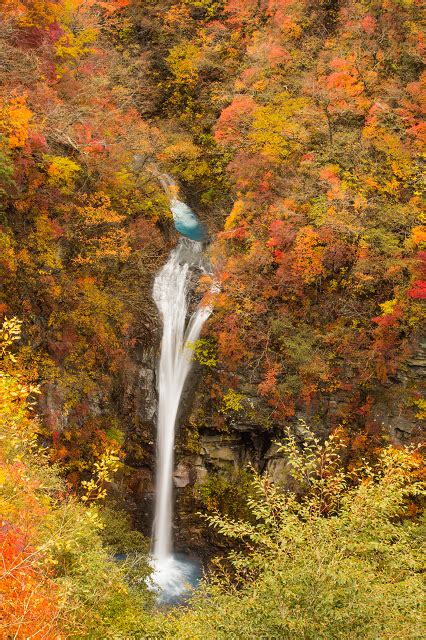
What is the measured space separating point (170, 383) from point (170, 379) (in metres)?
0.15

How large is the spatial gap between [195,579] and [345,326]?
939 cm

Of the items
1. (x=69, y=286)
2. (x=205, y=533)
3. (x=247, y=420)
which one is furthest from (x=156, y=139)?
(x=205, y=533)

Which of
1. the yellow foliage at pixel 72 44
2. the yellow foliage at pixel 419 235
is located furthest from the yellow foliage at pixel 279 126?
the yellow foliage at pixel 72 44

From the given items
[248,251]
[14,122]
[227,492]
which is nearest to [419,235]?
[248,251]

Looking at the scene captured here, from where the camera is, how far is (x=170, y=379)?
1766cm

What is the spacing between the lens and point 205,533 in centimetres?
1647

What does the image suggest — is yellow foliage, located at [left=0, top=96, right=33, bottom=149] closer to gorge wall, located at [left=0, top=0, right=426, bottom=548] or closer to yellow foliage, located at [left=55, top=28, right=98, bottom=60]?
gorge wall, located at [left=0, top=0, right=426, bottom=548]

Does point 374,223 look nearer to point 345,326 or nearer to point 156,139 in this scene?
point 345,326

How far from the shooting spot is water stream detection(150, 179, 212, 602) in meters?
15.8

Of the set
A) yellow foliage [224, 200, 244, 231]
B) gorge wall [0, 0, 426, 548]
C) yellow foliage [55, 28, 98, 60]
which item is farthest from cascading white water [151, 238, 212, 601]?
yellow foliage [55, 28, 98, 60]

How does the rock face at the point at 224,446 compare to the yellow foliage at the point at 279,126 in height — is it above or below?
below

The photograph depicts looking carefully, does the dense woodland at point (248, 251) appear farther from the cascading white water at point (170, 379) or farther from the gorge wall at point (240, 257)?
the cascading white water at point (170, 379)

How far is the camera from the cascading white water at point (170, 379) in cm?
1597

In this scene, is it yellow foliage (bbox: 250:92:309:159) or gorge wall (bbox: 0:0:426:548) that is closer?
gorge wall (bbox: 0:0:426:548)
